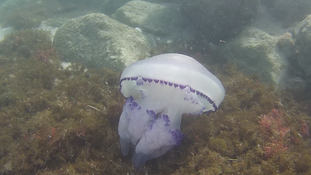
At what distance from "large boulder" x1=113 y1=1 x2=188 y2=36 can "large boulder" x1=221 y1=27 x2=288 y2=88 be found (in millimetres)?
2970

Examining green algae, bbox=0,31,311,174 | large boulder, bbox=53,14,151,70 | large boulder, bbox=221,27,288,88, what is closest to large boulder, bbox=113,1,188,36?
large boulder, bbox=53,14,151,70

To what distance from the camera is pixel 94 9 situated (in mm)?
14586

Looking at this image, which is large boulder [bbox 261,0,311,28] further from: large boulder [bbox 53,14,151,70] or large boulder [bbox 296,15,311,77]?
large boulder [bbox 53,14,151,70]

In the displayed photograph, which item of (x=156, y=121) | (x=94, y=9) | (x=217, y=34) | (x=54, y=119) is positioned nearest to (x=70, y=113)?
(x=54, y=119)

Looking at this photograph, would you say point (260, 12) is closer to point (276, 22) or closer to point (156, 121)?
point (276, 22)

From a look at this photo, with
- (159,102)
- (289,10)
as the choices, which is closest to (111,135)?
(159,102)

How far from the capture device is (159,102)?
295 centimetres

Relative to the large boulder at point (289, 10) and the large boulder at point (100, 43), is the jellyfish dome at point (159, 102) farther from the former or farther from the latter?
the large boulder at point (289, 10)

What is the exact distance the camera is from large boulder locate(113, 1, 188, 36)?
8445 mm

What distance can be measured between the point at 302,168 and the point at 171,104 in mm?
1963

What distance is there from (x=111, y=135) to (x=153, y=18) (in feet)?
24.1

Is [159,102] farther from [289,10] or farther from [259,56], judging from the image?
[289,10]

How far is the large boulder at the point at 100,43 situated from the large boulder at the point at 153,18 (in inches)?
68.0

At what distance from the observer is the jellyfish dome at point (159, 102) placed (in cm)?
257
